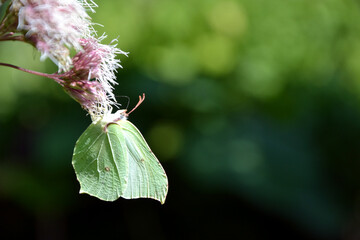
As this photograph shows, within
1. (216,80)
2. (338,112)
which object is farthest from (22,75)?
(338,112)

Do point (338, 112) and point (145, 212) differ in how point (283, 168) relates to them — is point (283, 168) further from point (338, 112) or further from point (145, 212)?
point (145, 212)

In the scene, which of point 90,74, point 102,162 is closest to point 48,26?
point 90,74

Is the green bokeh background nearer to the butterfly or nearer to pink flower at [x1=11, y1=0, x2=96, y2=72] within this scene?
the butterfly

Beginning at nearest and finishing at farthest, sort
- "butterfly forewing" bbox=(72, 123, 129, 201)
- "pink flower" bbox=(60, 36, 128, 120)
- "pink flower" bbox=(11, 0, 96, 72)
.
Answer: "pink flower" bbox=(11, 0, 96, 72), "pink flower" bbox=(60, 36, 128, 120), "butterfly forewing" bbox=(72, 123, 129, 201)

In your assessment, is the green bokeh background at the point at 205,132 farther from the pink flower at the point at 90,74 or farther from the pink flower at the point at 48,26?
the pink flower at the point at 48,26

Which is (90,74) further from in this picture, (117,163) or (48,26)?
(117,163)

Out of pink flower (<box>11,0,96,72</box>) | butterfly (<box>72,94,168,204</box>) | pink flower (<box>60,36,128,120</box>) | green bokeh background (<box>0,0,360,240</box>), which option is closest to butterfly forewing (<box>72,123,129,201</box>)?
butterfly (<box>72,94,168,204</box>)

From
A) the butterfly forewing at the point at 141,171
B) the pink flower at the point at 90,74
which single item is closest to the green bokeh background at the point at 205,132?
the butterfly forewing at the point at 141,171
